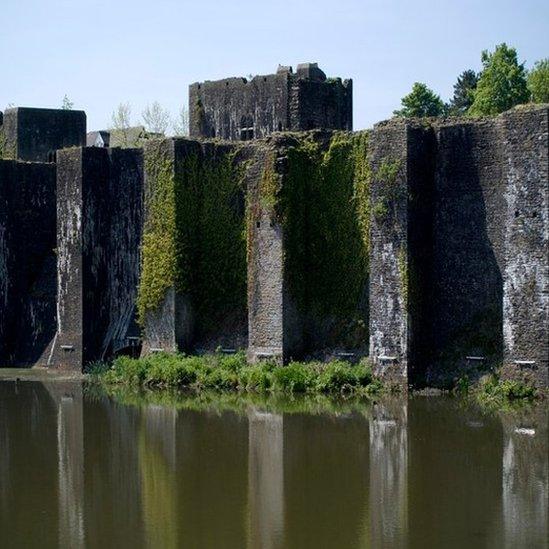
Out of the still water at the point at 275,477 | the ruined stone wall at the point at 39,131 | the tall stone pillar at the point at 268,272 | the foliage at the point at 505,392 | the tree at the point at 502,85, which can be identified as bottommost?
the still water at the point at 275,477

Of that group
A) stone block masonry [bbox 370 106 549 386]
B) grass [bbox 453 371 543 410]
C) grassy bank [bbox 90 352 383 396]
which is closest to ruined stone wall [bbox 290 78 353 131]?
grassy bank [bbox 90 352 383 396]

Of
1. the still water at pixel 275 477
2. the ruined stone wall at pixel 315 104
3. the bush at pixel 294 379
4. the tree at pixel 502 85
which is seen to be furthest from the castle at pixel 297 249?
the tree at pixel 502 85

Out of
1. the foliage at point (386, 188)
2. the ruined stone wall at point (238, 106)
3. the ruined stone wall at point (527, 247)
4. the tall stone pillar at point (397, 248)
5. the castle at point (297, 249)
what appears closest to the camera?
the ruined stone wall at point (527, 247)

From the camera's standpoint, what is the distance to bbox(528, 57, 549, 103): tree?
2181 inches

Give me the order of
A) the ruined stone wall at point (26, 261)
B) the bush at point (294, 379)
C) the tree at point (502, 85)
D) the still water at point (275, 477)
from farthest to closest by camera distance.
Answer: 1. the tree at point (502, 85)
2. the ruined stone wall at point (26, 261)
3. the bush at point (294, 379)
4. the still water at point (275, 477)

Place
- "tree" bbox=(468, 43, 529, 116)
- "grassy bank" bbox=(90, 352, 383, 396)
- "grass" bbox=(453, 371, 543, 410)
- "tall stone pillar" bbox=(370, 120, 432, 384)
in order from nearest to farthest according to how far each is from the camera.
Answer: "grass" bbox=(453, 371, 543, 410), "tall stone pillar" bbox=(370, 120, 432, 384), "grassy bank" bbox=(90, 352, 383, 396), "tree" bbox=(468, 43, 529, 116)

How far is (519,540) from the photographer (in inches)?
472

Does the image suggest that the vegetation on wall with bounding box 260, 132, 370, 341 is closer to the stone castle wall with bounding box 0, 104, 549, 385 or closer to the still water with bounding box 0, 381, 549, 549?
the stone castle wall with bounding box 0, 104, 549, 385

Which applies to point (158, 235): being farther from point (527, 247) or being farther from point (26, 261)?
point (527, 247)

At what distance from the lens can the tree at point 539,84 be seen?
55.4 meters

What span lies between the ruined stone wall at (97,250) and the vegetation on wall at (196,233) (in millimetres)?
1093

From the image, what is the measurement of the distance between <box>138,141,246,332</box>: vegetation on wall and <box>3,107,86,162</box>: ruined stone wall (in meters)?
10.9

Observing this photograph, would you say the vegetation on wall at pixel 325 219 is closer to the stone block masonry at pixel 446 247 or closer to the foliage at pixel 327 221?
the foliage at pixel 327 221

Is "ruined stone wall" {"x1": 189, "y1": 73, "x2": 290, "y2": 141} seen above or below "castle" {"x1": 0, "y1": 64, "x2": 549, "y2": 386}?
above
